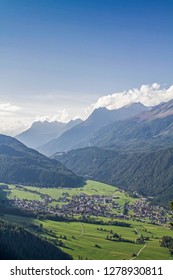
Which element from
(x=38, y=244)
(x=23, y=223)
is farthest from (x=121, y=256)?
(x=23, y=223)

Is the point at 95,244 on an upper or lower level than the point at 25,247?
lower

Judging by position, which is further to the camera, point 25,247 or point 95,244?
point 95,244

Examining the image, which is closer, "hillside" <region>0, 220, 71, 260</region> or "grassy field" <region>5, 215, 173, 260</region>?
"hillside" <region>0, 220, 71, 260</region>

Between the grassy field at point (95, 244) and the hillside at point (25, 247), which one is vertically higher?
the hillside at point (25, 247)

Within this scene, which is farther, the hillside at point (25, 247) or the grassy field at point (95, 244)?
the grassy field at point (95, 244)

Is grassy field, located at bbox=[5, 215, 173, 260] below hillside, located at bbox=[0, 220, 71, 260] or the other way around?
below
